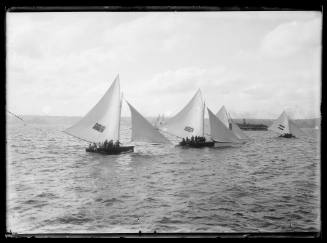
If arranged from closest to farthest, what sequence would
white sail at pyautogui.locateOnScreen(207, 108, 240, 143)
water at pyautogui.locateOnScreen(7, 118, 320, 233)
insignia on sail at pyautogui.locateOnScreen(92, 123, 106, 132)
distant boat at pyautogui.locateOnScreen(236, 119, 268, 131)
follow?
water at pyautogui.locateOnScreen(7, 118, 320, 233) < distant boat at pyautogui.locateOnScreen(236, 119, 268, 131) < insignia on sail at pyautogui.locateOnScreen(92, 123, 106, 132) < white sail at pyautogui.locateOnScreen(207, 108, 240, 143)

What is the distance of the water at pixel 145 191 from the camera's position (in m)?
4.61

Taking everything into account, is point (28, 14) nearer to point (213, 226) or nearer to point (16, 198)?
point (16, 198)

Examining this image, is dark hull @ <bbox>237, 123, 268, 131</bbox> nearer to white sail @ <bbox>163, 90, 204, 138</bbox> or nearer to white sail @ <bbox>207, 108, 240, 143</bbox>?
white sail @ <bbox>163, 90, 204, 138</bbox>

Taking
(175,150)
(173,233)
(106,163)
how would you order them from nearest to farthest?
1. (173,233)
2. (106,163)
3. (175,150)

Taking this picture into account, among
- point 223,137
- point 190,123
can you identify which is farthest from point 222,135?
point 190,123

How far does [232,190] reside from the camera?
199 inches

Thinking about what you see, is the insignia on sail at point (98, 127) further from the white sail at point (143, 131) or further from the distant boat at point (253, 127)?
the distant boat at point (253, 127)

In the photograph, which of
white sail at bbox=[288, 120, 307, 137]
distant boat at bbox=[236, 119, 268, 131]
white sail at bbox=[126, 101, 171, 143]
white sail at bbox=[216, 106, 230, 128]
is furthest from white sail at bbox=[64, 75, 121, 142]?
white sail at bbox=[288, 120, 307, 137]

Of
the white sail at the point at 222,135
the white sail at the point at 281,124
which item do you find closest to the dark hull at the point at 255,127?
the white sail at the point at 281,124

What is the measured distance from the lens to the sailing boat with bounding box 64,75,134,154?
499 cm

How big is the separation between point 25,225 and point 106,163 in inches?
64.2

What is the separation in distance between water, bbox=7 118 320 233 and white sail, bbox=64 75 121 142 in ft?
0.70

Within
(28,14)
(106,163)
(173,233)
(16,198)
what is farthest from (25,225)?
(28,14)

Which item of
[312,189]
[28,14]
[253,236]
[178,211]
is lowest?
[253,236]
